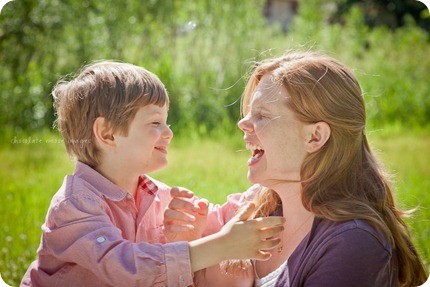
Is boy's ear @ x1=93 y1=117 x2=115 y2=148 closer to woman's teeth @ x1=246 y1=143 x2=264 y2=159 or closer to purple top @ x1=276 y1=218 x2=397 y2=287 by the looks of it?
woman's teeth @ x1=246 y1=143 x2=264 y2=159

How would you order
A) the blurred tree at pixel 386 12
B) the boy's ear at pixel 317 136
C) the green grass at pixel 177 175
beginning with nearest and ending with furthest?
1. the boy's ear at pixel 317 136
2. the green grass at pixel 177 175
3. the blurred tree at pixel 386 12

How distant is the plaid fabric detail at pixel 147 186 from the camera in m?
2.25

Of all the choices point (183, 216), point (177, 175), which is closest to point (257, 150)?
point (183, 216)

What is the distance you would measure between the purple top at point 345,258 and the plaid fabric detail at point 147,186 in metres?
0.62

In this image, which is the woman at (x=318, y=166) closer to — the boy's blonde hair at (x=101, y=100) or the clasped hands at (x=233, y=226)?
the clasped hands at (x=233, y=226)

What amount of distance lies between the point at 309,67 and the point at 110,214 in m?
0.75

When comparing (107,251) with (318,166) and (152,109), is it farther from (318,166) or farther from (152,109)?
(318,166)

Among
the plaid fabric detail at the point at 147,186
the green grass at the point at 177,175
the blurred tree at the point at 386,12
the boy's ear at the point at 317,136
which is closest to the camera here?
the boy's ear at the point at 317,136

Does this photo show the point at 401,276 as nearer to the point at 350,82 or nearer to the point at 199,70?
the point at 350,82

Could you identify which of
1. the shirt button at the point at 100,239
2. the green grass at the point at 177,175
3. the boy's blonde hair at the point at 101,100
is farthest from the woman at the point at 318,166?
the green grass at the point at 177,175

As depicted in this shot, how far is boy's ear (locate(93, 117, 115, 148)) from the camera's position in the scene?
84.2 inches

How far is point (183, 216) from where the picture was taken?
209 centimetres

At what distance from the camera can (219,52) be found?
572 centimetres

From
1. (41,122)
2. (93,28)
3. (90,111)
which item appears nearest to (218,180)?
(41,122)
